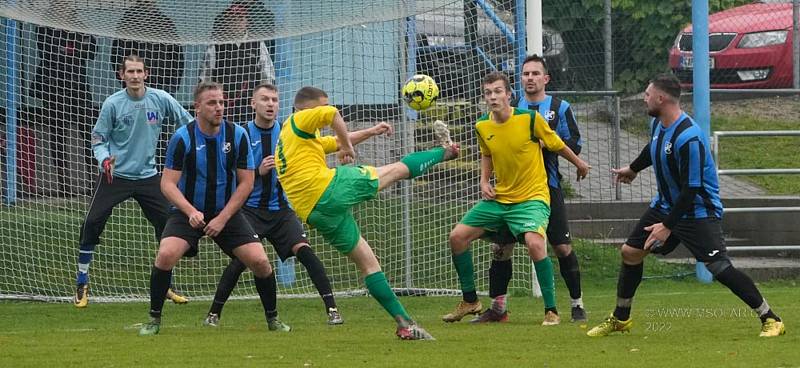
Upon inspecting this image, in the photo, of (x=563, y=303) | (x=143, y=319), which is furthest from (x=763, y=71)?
(x=143, y=319)

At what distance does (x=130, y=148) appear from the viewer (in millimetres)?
12000

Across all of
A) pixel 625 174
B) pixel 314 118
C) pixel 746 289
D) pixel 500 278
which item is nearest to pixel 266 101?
pixel 314 118

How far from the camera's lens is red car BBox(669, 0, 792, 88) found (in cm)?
1617

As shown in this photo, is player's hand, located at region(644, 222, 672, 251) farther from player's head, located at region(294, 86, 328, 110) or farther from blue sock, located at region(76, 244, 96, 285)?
blue sock, located at region(76, 244, 96, 285)

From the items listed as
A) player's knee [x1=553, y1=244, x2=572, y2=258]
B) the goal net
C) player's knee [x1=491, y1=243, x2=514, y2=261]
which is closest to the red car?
the goal net

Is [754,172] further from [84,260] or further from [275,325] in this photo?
[84,260]

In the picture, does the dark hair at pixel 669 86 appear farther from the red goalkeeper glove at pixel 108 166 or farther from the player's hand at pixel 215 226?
the red goalkeeper glove at pixel 108 166

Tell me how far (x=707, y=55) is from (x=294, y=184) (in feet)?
21.3

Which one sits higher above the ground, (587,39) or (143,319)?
(587,39)

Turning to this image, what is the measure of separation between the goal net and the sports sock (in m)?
2.96

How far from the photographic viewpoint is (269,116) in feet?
35.9

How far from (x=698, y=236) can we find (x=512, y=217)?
1.70 meters

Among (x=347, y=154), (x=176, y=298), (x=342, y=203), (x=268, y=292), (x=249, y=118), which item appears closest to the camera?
(x=342, y=203)

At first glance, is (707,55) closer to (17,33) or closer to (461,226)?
(461,226)
